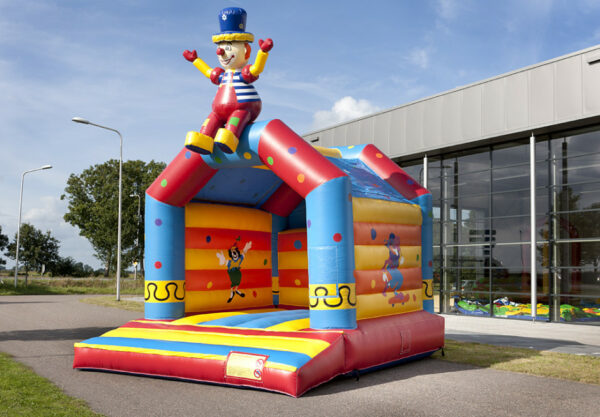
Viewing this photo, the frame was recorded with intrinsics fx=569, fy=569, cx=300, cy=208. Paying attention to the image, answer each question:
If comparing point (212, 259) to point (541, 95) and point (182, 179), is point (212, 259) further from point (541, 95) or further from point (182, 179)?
point (541, 95)

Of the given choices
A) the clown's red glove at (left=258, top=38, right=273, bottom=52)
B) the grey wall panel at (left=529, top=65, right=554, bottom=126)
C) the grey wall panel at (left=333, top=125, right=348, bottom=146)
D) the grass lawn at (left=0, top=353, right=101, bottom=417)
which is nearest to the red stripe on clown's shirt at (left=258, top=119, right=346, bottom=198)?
the clown's red glove at (left=258, top=38, right=273, bottom=52)

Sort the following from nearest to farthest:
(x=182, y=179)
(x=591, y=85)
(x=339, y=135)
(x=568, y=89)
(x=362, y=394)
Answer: (x=362, y=394) < (x=182, y=179) < (x=591, y=85) < (x=568, y=89) < (x=339, y=135)

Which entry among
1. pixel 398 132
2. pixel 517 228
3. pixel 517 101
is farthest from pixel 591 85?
pixel 398 132

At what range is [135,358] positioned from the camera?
655cm

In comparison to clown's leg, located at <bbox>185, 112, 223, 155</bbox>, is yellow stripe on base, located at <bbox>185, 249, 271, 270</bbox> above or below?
below

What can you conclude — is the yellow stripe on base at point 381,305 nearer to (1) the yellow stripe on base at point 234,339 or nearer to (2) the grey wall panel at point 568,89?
(1) the yellow stripe on base at point 234,339

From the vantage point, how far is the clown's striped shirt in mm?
7250

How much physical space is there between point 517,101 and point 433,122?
2644mm

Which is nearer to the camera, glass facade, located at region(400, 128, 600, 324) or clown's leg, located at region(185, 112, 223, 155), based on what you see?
clown's leg, located at region(185, 112, 223, 155)

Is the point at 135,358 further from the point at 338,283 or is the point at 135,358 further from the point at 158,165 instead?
the point at 158,165

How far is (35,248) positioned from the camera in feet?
132

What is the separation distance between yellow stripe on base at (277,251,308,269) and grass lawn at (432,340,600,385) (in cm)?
243

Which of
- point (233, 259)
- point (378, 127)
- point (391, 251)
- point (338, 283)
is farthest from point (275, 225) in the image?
point (378, 127)

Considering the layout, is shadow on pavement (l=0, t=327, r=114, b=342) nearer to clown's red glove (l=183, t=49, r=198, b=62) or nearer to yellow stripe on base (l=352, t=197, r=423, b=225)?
clown's red glove (l=183, t=49, r=198, b=62)
